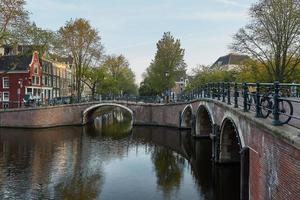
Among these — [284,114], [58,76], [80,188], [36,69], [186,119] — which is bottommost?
[80,188]

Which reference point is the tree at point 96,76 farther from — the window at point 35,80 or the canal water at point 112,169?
the canal water at point 112,169

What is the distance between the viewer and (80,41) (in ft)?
150

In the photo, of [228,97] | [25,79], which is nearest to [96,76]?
[25,79]

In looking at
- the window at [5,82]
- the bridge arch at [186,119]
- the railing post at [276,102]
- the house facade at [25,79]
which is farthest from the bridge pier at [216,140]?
the window at [5,82]

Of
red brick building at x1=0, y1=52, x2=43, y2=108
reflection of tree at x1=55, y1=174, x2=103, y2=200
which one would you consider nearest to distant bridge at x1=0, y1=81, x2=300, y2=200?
reflection of tree at x1=55, y1=174, x2=103, y2=200

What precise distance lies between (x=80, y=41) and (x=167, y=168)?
28.8 m

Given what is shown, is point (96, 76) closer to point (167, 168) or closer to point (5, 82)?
point (5, 82)

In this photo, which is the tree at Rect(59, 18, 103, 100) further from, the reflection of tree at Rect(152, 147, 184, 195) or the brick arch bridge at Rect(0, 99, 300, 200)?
the reflection of tree at Rect(152, 147, 184, 195)

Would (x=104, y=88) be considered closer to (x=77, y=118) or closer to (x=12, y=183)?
(x=77, y=118)

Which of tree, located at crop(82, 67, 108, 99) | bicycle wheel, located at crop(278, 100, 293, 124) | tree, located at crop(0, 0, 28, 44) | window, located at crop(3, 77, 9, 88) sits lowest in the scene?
bicycle wheel, located at crop(278, 100, 293, 124)

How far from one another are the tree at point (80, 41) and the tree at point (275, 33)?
67.2 feet

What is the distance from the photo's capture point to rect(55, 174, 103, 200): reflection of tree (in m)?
15.1

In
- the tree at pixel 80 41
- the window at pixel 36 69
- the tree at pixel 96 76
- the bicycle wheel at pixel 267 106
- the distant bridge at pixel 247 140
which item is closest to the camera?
the distant bridge at pixel 247 140

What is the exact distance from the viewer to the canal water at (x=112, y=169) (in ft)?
51.6
